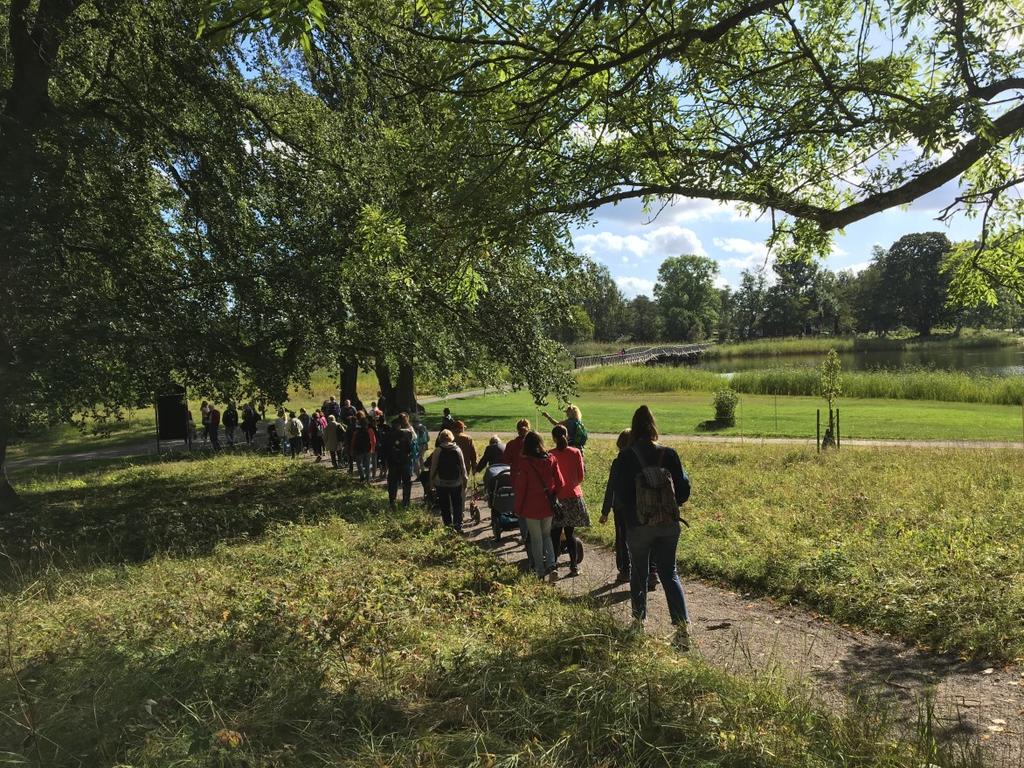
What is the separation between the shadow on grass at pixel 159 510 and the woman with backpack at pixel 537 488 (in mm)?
3976

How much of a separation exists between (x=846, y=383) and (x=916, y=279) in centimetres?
7759

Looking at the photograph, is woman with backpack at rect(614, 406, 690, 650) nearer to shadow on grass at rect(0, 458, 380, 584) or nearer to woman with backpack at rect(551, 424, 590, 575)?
woman with backpack at rect(551, 424, 590, 575)

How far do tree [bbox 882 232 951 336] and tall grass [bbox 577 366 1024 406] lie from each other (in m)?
68.8

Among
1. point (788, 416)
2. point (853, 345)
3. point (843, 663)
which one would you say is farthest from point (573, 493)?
point (853, 345)

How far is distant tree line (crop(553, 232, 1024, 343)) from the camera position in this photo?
9569cm

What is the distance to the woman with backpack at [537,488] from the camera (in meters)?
6.57

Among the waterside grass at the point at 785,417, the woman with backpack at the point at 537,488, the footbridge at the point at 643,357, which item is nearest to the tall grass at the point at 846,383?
the waterside grass at the point at 785,417

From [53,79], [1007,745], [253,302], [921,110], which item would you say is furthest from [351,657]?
[53,79]

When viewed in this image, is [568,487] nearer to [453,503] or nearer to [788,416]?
[453,503]

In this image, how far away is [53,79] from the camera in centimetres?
1128

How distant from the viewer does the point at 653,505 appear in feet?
15.8

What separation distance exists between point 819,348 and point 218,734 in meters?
89.8

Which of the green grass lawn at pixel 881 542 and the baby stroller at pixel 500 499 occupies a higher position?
the baby stroller at pixel 500 499

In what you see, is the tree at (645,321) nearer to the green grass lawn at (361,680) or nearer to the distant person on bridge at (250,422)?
the distant person on bridge at (250,422)
